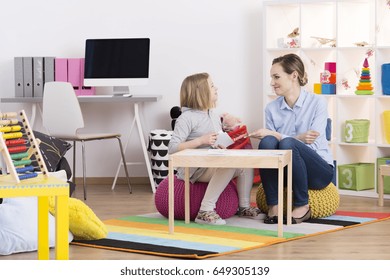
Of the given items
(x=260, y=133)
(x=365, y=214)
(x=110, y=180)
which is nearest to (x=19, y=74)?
(x=110, y=180)

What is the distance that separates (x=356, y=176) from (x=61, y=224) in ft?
10.9

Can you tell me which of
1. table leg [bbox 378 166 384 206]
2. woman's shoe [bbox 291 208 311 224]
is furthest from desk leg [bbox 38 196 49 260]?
table leg [bbox 378 166 384 206]

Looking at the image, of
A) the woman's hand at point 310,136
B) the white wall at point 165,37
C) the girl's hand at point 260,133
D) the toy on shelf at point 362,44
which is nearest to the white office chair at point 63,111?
the white wall at point 165,37

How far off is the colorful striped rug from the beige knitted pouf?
4cm

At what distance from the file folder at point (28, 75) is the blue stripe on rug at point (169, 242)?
240 centimetres

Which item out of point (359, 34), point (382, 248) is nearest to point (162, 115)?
point (359, 34)

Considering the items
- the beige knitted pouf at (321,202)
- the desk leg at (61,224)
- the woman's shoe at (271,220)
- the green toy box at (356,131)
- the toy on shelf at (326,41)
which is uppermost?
the toy on shelf at (326,41)

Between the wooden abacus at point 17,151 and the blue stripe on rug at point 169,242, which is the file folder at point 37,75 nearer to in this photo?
the blue stripe on rug at point 169,242

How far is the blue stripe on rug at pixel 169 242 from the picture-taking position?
4094 mm

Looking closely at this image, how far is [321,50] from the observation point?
6352mm

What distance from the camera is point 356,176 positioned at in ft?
20.1

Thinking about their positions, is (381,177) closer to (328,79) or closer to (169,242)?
(328,79)
